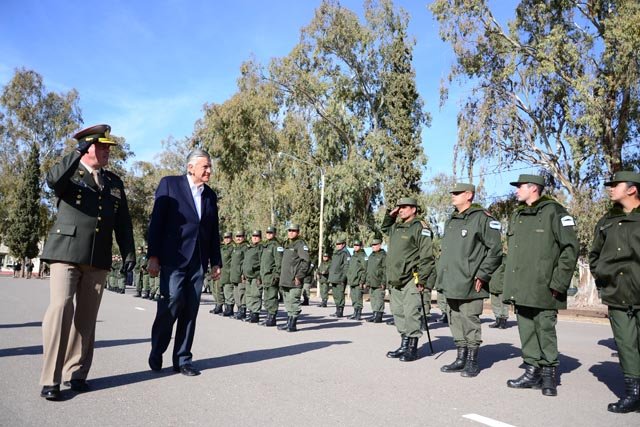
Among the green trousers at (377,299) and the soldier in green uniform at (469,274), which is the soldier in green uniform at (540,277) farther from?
the green trousers at (377,299)

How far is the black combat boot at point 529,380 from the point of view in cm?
584

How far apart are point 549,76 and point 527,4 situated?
396 cm

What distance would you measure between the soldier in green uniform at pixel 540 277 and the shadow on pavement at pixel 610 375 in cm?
80

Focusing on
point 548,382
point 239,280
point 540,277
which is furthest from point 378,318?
point 548,382

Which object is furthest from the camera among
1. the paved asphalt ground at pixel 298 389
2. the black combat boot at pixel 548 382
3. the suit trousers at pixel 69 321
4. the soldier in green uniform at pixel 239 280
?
the soldier in green uniform at pixel 239 280

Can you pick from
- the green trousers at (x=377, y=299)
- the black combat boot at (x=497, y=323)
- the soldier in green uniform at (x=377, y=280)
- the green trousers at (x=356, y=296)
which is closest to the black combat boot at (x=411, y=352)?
the black combat boot at (x=497, y=323)

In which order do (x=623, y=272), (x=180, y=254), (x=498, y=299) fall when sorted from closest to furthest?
(x=623, y=272)
(x=180, y=254)
(x=498, y=299)

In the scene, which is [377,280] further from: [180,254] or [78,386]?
[78,386]

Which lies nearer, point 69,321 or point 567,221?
point 69,321

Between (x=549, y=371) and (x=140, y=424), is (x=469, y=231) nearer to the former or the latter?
(x=549, y=371)

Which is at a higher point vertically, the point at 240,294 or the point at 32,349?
the point at 240,294

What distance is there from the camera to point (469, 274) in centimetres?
675

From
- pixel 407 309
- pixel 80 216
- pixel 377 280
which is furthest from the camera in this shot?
pixel 377 280

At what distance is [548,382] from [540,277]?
105 centimetres
